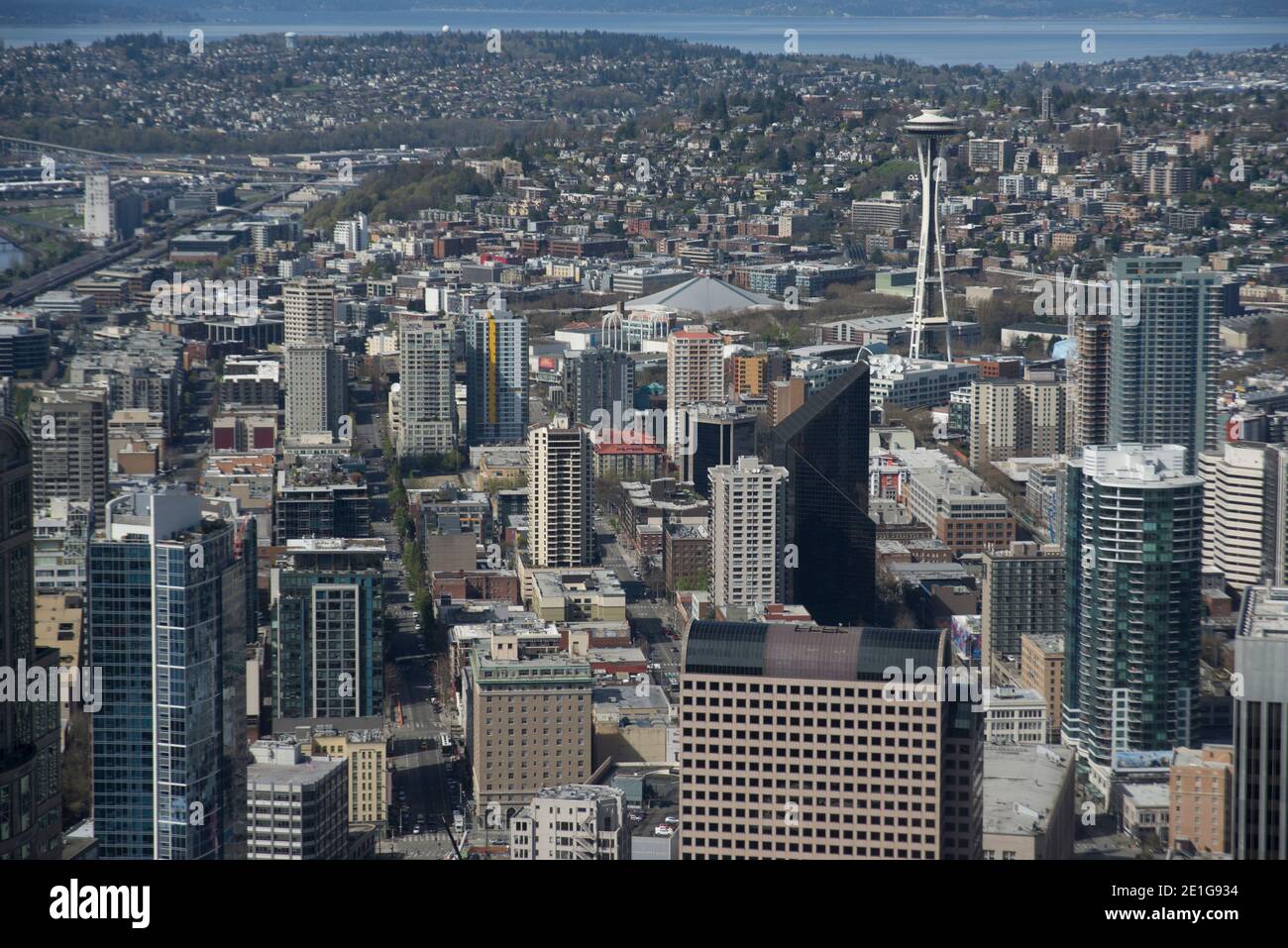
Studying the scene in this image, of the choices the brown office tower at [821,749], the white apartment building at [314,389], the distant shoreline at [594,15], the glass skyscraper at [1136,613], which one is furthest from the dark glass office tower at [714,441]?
the brown office tower at [821,749]

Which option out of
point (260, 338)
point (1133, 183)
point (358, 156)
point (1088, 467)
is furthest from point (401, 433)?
point (358, 156)

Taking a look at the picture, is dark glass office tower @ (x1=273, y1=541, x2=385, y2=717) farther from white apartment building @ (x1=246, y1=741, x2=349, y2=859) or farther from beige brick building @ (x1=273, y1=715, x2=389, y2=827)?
white apartment building @ (x1=246, y1=741, x2=349, y2=859)

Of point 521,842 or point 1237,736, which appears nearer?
point 1237,736

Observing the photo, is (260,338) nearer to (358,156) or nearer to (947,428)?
(947,428)

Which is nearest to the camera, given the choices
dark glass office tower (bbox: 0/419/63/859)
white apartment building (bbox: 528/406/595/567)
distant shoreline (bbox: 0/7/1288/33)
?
dark glass office tower (bbox: 0/419/63/859)

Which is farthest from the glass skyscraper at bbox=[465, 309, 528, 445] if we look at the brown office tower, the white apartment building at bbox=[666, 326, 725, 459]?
the brown office tower

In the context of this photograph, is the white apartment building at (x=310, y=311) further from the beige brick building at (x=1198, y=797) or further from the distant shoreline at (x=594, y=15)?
the beige brick building at (x=1198, y=797)
